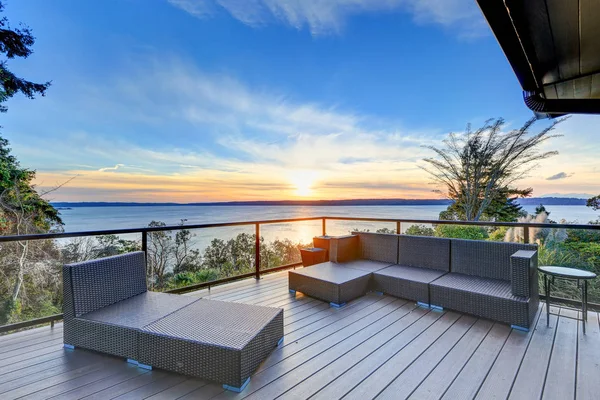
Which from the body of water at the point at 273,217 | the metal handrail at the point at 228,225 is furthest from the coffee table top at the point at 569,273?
the body of water at the point at 273,217

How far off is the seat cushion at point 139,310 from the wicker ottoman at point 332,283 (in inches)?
56.9

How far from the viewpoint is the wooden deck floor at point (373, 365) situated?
67.1 inches

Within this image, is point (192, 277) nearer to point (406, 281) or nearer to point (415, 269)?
point (406, 281)

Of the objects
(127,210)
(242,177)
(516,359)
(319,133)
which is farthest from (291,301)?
(127,210)

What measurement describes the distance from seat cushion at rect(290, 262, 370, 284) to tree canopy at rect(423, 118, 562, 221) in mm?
6729

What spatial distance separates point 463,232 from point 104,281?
610 cm

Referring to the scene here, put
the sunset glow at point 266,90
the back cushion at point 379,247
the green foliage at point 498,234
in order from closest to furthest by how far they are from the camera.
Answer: the back cushion at point 379,247
the green foliage at point 498,234
the sunset glow at point 266,90

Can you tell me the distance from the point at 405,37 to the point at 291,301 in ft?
18.4

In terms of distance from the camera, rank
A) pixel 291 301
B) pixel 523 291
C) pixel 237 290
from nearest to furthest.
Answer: pixel 523 291, pixel 291 301, pixel 237 290

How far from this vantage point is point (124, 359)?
82.0 inches

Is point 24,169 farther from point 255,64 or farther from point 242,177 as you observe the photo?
point 255,64

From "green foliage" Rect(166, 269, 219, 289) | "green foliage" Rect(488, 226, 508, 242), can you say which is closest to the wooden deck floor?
"green foliage" Rect(166, 269, 219, 289)

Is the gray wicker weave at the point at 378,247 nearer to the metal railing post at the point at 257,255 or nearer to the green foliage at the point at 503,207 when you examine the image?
the metal railing post at the point at 257,255

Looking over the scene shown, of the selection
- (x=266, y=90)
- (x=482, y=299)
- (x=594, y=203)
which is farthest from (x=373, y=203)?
(x=482, y=299)
